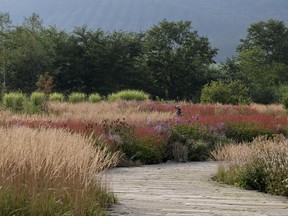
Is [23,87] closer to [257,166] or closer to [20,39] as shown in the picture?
[20,39]

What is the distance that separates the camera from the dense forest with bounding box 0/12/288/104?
47281 millimetres

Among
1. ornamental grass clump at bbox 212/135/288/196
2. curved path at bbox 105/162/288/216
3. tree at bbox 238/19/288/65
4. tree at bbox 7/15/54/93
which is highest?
tree at bbox 238/19/288/65

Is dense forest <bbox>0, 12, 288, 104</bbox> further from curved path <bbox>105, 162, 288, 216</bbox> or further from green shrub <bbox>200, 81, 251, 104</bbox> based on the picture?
curved path <bbox>105, 162, 288, 216</bbox>

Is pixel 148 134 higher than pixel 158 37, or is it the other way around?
pixel 158 37

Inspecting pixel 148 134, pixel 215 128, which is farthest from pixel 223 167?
pixel 215 128

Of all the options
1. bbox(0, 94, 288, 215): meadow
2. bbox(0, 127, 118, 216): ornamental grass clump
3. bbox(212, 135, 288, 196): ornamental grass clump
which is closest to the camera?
bbox(0, 127, 118, 216): ornamental grass clump

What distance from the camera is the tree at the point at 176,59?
53.5 m

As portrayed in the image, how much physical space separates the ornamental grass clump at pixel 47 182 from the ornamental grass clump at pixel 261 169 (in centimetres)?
282

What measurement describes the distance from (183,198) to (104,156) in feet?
11.1

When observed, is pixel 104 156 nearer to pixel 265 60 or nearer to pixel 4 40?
pixel 4 40

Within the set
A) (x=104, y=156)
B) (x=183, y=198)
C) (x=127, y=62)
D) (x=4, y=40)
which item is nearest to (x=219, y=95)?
(x=127, y=62)

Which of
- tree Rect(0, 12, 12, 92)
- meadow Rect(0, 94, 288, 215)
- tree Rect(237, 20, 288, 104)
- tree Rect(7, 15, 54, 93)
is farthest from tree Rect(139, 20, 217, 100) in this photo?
meadow Rect(0, 94, 288, 215)

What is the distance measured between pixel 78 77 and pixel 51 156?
152 ft

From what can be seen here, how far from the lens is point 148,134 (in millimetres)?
12266
